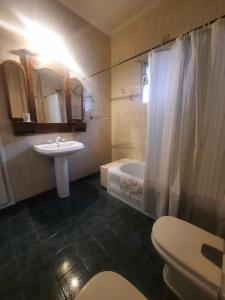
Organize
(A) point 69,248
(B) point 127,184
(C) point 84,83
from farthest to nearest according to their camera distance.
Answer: (C) point 84,83 < (B) point 127,184 < (A) point 69,248

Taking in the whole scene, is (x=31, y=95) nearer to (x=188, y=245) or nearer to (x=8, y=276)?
(x=8, y=276)

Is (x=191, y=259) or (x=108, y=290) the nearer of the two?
(x=108, y=290)

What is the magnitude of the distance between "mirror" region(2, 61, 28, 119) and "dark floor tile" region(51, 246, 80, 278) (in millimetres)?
1623

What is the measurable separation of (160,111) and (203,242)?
118 centimetres

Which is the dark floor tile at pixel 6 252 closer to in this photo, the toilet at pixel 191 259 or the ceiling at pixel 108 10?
the toilet at pixel 191 259

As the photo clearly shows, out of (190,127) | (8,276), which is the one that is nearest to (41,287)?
(8,276)

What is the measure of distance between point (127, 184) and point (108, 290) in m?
1.30

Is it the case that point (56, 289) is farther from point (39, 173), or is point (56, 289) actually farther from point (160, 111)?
point (160, 111)

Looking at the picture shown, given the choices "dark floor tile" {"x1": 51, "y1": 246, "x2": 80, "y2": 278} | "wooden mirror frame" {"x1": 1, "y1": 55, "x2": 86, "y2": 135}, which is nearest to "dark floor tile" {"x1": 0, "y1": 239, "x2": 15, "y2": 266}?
"dark floor tile" {"x1": 51, "y1": 246, "x2": 80, "y2": 278}

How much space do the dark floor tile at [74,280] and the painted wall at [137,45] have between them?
184 centimetres

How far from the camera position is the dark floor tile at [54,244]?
1291 mm

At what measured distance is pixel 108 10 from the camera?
211 centimetres

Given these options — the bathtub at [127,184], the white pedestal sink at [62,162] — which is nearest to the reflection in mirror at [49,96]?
the white pedestal sink at [62,162]

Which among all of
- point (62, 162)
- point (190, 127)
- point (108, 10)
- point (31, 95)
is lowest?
point (62, 162)
